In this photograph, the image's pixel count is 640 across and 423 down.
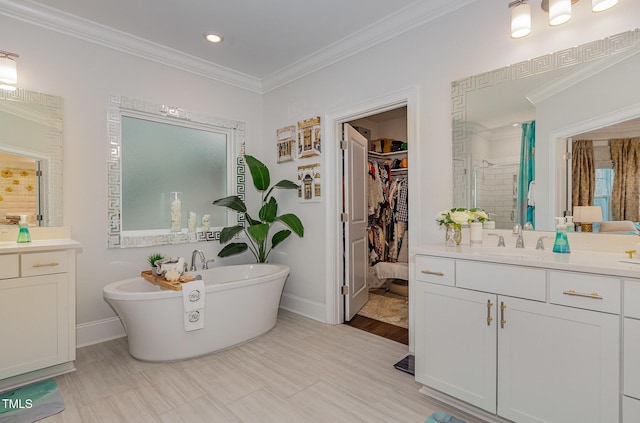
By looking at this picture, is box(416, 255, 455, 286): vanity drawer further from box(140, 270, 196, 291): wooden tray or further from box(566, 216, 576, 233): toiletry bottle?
box(140, 270, 196, 291): wooden tray

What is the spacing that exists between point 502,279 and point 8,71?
3.66 metres

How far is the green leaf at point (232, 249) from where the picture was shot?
3.65 metres

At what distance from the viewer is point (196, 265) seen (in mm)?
3461

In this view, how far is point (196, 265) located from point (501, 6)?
136 inches

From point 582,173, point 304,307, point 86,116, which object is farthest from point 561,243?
point 86,116

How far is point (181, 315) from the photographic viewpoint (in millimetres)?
2529

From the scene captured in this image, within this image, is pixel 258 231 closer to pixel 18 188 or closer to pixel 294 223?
pixel 294 223

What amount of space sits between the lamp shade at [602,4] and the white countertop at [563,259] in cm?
137

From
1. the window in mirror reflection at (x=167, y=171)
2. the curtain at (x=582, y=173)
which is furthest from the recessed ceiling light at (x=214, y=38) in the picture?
the curtain at (x=582, y=173)

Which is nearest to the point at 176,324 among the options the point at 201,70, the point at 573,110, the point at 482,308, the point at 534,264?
the point at 482,308

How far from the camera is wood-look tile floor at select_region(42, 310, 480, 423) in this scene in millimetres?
1934

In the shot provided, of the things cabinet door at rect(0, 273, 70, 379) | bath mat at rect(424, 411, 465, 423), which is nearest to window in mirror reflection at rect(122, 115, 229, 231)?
cabinet door at rect(0, 273, 70, 379)

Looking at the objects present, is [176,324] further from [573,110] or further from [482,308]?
[573,110]

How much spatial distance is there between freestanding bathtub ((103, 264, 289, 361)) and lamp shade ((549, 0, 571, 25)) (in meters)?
2.77
